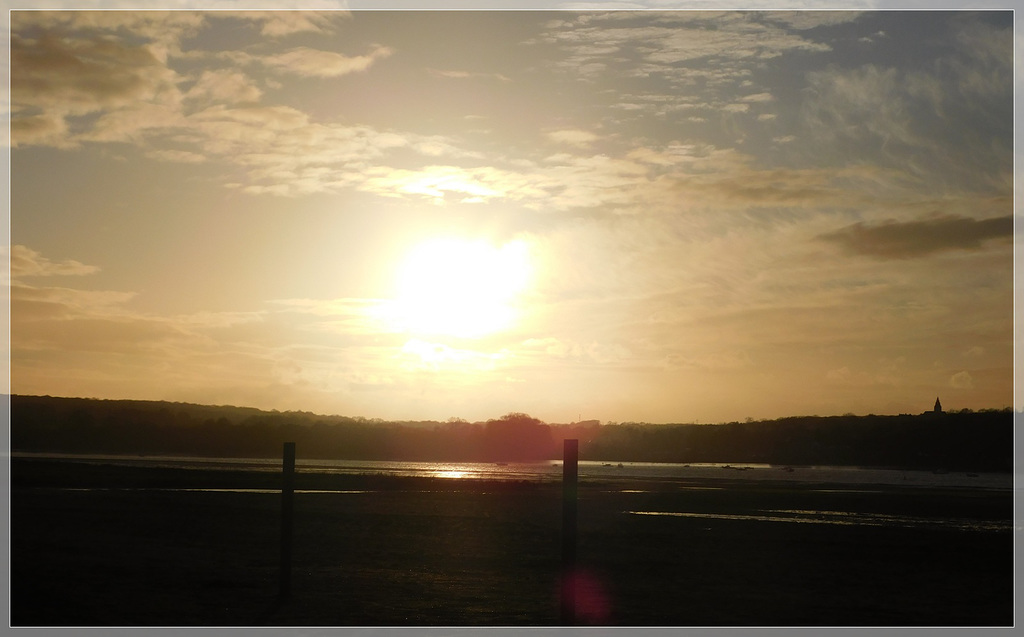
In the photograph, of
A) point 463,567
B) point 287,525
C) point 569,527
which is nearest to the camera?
point 569,527

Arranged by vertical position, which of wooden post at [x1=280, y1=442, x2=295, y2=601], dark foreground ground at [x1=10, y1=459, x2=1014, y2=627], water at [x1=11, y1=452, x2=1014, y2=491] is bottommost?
water at [x1=11, y1=452, x2=1014, y2=491]

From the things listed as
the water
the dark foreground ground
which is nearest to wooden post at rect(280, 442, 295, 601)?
the dark foreground ground

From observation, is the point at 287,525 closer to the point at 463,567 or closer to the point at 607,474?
the point at 463,567

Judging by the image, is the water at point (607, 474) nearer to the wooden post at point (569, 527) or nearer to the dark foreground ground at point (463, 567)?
Result: the dark foreground ground at point (463, 567)

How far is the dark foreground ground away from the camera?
15.7 meters

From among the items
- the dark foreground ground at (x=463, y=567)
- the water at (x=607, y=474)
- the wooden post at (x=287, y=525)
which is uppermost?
the wooden post at (x=287, y=525)

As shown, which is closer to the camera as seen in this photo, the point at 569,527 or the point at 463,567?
the point at 569,527

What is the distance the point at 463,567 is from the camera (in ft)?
71.3

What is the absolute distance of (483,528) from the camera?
105 ft

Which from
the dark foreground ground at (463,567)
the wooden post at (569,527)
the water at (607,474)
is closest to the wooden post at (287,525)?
the dark foreground ground at (463,567)

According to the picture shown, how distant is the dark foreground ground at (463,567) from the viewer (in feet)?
51.6

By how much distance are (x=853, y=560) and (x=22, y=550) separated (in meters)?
21.6

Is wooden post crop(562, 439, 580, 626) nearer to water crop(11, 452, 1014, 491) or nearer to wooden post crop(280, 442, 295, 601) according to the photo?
wooden post crop(280, 442, 295, 601)

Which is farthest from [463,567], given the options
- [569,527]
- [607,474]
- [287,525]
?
[607,474]
